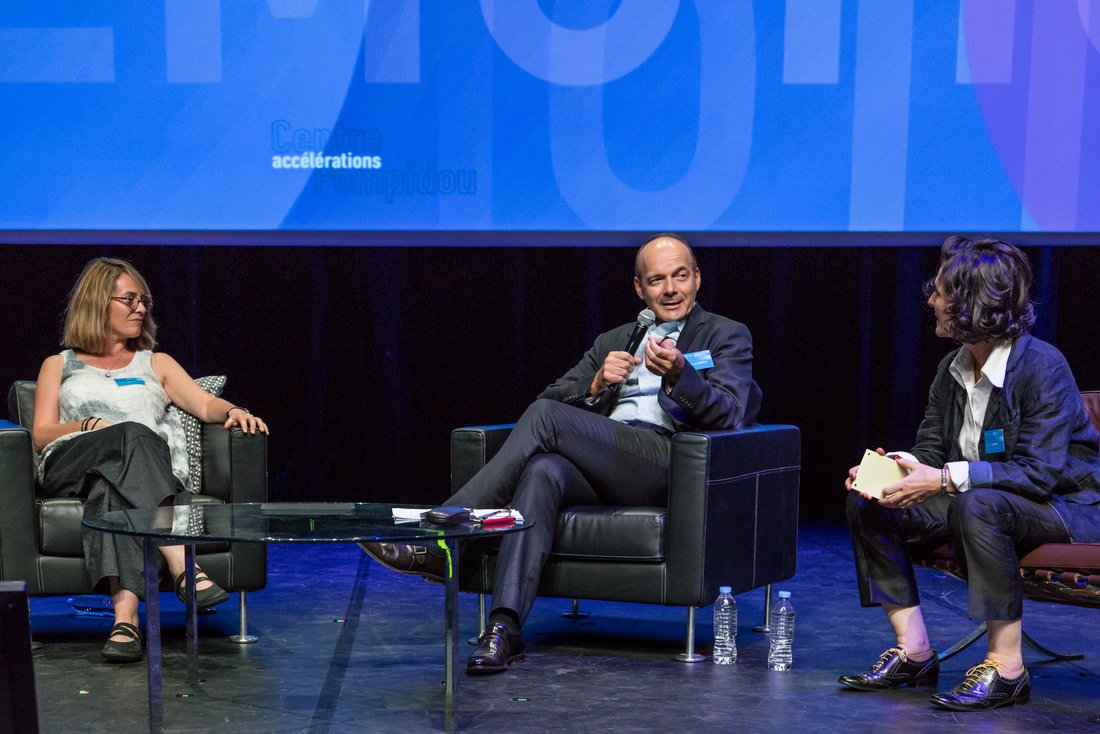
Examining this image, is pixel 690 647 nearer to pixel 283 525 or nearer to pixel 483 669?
pixel 483 669

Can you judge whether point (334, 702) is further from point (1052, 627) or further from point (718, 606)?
point (1052, 627)

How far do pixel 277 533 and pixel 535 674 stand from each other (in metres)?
A: 0.85

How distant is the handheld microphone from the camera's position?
3.64 metres

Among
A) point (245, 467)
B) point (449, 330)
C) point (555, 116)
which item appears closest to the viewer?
point (245, 467)

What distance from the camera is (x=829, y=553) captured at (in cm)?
509

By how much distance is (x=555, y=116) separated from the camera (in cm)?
509

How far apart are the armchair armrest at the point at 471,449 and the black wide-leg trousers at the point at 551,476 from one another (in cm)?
19

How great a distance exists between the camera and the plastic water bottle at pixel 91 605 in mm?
3875

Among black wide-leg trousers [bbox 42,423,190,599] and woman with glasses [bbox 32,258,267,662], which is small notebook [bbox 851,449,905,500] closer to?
woman with glasses [bbox 32,258,267,662]

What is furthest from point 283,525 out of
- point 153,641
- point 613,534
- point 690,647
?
point 690,647

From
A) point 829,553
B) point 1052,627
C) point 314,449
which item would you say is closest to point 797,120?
point 829,553

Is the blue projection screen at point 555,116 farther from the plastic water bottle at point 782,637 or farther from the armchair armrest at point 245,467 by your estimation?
the plastic water bottle at point 782,637

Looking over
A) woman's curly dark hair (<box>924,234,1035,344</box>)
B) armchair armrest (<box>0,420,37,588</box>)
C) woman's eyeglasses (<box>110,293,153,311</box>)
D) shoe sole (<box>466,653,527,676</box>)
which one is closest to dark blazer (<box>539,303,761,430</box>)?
woman's curly dark hair (<box>924,234,1035,344</box>)

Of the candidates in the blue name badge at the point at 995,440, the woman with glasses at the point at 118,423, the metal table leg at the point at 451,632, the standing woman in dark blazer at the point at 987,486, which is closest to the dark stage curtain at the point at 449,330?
the woman with glasses at the point at 118,423
